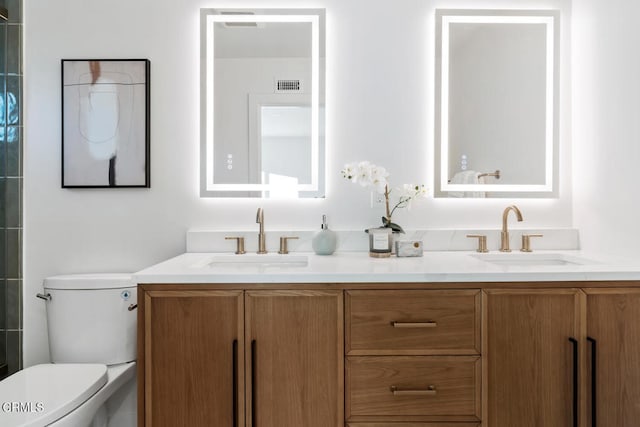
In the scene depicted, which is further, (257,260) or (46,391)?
(257,260)

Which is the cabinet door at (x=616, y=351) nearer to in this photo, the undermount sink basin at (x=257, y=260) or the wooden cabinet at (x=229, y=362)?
the wooden cabinet at (x=229, y=362)

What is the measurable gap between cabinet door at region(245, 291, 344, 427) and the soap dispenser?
464mm

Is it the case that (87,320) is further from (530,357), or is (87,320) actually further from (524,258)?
(524,258)

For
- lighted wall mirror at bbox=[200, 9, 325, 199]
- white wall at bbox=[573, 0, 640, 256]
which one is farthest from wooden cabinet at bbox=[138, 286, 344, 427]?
white wall at bbox=[573, 0, 640, 256]

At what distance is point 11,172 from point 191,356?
1.31m

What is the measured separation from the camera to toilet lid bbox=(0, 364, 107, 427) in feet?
3.85

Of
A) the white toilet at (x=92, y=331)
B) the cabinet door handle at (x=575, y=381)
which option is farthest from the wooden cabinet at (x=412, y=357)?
the white toilet at (x=92, y=331)

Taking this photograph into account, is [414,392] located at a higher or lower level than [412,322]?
lower

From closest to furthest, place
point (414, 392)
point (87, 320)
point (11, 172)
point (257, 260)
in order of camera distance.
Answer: point (414, 392)
point (87, 320)
point (257, 260)
point (11, 172)

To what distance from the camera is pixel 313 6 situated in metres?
1.86

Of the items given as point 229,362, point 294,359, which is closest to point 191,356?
point 229,362

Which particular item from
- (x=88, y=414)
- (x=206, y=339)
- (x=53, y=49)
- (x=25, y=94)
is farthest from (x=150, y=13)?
(x=88, y=414)

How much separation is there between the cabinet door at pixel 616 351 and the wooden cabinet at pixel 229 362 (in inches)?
32.0

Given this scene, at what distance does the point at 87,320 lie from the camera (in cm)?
162
